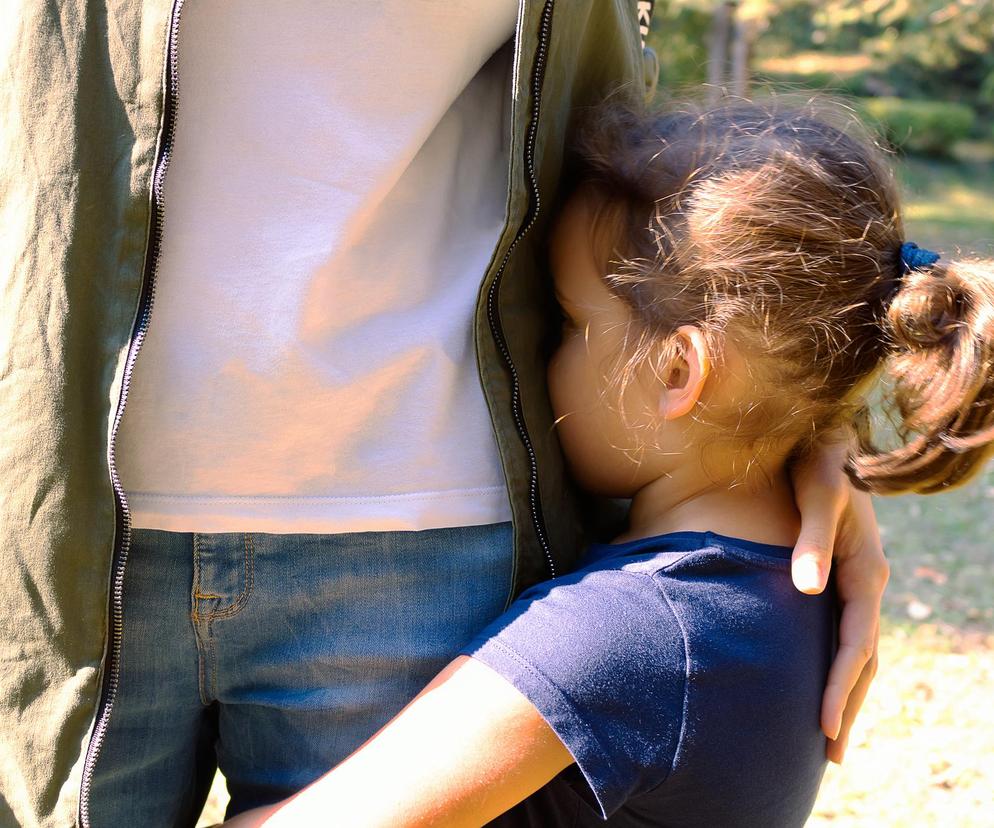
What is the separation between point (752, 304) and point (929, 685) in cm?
295

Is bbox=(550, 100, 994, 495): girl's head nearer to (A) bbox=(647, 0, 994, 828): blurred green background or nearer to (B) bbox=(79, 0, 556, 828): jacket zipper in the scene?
(A) bbox=(647, 0, 994, 828): blurred green background

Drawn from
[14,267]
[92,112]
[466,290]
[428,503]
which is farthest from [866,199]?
[14,267]

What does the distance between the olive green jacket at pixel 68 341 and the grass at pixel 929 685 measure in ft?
3.92

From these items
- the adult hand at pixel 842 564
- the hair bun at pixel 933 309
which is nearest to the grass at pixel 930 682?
the hair bun at pixel 933 309

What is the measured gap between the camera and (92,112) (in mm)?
1305

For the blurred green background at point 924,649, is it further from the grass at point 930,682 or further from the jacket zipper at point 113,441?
the jacket zipper at point 113,441

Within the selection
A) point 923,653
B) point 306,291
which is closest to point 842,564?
point 306,291

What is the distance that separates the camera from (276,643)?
1464mm

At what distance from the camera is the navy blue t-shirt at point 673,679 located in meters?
1.34

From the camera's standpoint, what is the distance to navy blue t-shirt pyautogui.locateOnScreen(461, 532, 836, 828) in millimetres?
1342

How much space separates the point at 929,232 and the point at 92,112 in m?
13.2

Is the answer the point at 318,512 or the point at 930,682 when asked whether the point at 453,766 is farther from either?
the point at 930,682

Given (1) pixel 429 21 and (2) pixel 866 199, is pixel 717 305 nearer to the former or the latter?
(2) pixel 866 199

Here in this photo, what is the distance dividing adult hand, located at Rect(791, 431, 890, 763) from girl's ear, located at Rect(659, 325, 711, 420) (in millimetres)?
270
